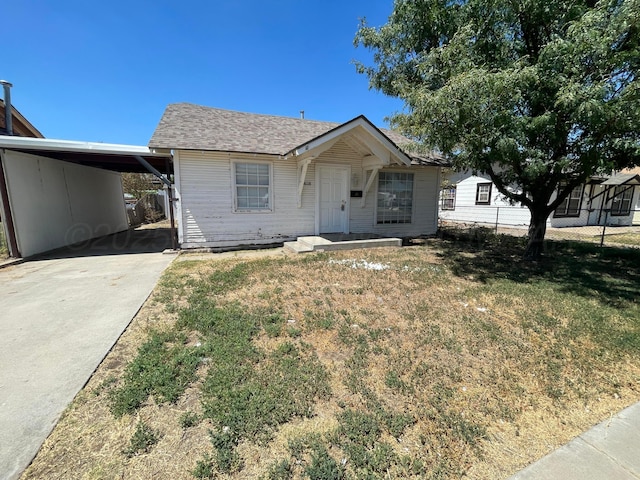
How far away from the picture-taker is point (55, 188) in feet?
31.1

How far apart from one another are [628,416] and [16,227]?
12.3 meters

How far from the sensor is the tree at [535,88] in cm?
509

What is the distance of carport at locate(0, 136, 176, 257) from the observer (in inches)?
295

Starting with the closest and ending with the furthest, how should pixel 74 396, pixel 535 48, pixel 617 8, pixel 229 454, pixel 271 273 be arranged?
pixel 229 454 < pixel 74 396 < pixel 617 8 < pixel 271 273 < pixel 535 48

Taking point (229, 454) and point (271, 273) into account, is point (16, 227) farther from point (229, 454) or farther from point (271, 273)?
point (229, 454)

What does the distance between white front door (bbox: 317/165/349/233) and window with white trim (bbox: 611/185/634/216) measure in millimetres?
18156

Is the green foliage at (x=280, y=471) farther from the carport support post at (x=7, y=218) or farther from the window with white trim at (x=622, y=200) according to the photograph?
the window with white trim at (x=622, y=200)

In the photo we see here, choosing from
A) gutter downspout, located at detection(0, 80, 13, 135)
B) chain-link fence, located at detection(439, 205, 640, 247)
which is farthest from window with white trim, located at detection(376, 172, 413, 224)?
gutter downspout, located at detection(0, 80, 13, 135)

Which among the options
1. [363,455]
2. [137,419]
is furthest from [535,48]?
[137,419]

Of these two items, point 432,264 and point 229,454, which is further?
point 432,264

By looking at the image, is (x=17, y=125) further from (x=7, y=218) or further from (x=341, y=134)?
(x=341, y=134)

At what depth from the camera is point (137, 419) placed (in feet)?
7.59

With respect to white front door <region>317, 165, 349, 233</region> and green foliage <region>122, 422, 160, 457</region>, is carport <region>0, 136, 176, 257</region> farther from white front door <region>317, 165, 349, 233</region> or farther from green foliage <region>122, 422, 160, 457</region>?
green foliage <region>122, 422, 160, 457</region>

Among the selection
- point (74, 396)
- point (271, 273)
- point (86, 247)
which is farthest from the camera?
point (86, 247)
